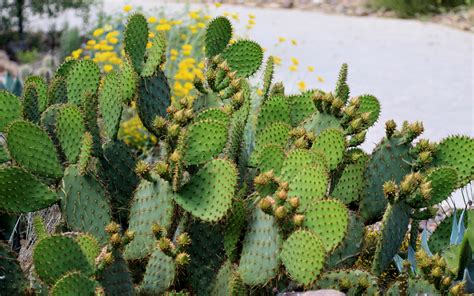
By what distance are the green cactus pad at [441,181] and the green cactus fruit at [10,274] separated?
1349 mm

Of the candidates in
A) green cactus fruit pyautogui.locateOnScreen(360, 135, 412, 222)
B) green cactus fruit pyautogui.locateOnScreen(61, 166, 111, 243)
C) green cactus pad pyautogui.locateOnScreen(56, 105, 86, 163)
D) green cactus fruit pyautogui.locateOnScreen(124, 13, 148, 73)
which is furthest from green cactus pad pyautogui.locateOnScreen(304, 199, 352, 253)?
green cactus fruit pyautogui.locateOnScreen(124, 13, 148, 73)

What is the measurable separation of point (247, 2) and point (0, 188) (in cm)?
1025

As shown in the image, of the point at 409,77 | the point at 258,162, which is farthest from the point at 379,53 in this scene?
the point at 258,162

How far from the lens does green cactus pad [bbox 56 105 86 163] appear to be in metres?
3.08

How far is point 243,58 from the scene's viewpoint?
372 cm

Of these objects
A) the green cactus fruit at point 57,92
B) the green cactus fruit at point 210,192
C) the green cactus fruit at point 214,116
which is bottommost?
the green cactus fruit at point 57,92

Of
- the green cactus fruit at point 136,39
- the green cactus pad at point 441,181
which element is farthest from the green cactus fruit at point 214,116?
the green cactus pad at point 441,181

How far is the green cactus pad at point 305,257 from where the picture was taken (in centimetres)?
274

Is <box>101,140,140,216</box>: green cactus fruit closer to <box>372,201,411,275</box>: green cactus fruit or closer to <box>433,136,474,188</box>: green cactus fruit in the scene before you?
<box>372,201,411,275</box>: green cactus fruit

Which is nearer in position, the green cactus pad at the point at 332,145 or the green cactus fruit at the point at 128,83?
the green cactus pad at the point at 332,145

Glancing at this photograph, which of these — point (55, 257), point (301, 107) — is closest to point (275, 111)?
point (301, 107)

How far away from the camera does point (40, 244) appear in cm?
262

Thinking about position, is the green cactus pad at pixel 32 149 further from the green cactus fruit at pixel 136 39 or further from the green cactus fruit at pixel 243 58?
the green cactus fruit at pixel 243 58

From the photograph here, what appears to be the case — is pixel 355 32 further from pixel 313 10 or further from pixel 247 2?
pixel 247 2
